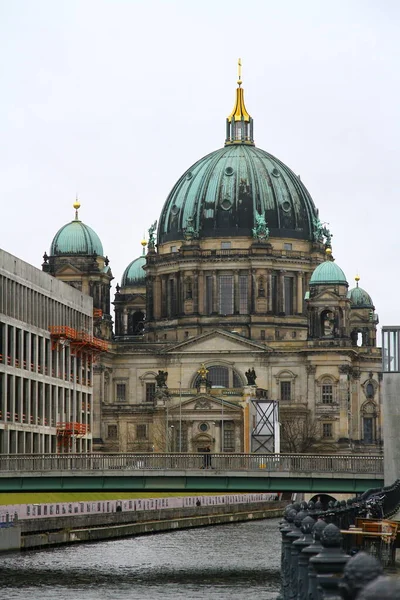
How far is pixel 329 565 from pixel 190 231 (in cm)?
16831

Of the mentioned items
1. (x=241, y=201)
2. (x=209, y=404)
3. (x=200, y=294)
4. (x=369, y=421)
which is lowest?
(x=369, y=421)

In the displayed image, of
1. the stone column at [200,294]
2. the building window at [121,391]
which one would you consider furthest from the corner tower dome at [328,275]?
the building window at [121,391]

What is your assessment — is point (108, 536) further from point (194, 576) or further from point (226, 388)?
point (226, 388)

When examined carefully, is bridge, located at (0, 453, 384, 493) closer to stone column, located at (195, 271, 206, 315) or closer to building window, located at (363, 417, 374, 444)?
building window, located at (363, 417, 374, 444)

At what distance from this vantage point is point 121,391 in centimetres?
18575

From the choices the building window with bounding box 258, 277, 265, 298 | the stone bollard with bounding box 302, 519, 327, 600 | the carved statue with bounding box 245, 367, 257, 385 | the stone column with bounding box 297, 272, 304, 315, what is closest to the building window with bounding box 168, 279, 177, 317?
the building window with bounding box 258, 277, 265, 298

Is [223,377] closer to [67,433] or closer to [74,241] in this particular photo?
[74,241]

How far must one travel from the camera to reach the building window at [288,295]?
7416 inches

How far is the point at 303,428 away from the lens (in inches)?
6870

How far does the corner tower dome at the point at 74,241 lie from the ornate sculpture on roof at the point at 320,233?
24.6m

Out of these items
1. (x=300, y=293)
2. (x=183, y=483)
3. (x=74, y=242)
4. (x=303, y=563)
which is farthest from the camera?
(x=300, y=293)

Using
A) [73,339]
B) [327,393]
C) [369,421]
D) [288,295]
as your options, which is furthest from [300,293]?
[73,339]

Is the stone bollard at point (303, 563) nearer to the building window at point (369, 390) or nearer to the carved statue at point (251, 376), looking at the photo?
the carved statue at point (251, 376)

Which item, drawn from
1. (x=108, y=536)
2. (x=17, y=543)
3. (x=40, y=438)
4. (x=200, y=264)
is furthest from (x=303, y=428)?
(x=17, y=543)
